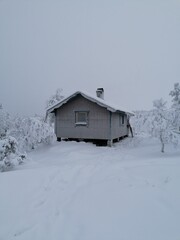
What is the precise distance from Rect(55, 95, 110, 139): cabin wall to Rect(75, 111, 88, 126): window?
27 centimetres

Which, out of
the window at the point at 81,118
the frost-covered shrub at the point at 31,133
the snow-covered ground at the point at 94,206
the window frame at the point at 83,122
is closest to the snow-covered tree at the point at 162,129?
the window frame at the point at 83,122

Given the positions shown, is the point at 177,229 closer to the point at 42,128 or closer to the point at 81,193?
the point at 81,193

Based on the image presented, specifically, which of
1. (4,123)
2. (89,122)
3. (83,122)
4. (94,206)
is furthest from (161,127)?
(4,123)

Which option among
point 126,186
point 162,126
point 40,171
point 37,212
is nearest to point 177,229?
point 126,186

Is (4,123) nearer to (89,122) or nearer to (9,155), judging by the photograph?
(89,122)

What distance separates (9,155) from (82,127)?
8.64 m

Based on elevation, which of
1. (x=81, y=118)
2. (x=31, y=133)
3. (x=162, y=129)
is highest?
(x=81, y=118)

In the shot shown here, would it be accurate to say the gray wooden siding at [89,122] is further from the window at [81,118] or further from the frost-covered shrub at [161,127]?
the frost-covered shrub at [161,127]

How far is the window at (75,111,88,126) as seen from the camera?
681 inches

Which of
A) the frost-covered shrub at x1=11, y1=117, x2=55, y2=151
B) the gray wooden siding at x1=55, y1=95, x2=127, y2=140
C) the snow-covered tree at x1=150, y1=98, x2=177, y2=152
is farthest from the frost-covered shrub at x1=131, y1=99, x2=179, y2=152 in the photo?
the frost-covered shrub at x1=11, y1=117, x2=55, y2=151

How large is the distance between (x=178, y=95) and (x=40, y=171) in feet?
48.0

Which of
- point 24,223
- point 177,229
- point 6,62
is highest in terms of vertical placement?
point 6,62

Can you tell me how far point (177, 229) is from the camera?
10.7ft

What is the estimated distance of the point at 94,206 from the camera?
4.52m
